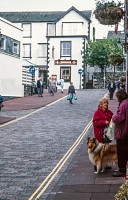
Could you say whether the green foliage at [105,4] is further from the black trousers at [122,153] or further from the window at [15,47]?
the window at [15,47]

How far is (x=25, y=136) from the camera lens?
16.3 metres

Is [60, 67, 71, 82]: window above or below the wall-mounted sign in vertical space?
below

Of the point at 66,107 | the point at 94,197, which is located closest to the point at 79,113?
the point at 66,107

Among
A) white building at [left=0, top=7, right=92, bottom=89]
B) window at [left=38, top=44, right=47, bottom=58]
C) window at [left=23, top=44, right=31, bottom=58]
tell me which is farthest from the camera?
window at [left=23, top=44, right=31, bottom=58]

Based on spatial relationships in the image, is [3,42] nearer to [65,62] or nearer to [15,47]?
[15,47]

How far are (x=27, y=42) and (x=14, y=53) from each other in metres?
24.5

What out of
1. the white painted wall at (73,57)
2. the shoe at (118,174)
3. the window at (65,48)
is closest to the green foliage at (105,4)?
the shoe at (118,174)

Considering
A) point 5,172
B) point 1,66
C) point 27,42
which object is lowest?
point 5,172

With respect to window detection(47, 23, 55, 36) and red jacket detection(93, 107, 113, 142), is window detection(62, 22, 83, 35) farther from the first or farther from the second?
red jacket detection(93, 107, 113, 142)

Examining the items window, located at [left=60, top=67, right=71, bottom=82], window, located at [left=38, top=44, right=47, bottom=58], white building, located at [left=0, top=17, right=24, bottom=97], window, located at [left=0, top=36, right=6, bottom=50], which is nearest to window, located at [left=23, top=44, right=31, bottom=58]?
window, located at [left=38, top=44, right=47, bottom=58]

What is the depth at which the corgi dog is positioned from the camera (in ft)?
30.8

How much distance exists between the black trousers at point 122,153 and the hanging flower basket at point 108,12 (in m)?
4.06

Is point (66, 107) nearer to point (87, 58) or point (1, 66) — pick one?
point (1, 66)

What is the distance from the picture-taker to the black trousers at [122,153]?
8.96 metres
